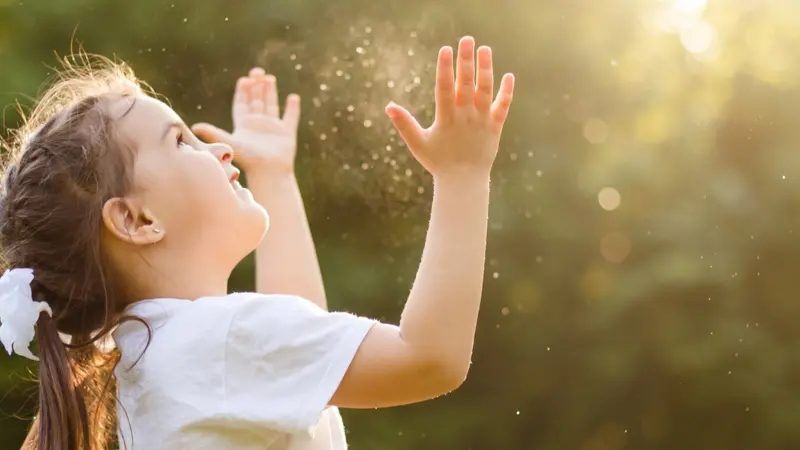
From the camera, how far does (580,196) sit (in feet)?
14.6

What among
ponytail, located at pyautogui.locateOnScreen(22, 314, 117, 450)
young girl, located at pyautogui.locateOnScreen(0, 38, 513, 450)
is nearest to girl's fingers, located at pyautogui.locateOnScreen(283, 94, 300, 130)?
young girl, located at pyautogui.locateOnScreen(0, 38, 513, 450)

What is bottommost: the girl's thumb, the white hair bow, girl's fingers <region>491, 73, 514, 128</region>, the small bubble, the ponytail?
the ponytail

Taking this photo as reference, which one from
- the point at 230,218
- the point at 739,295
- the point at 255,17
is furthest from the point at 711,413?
the point at 230,218

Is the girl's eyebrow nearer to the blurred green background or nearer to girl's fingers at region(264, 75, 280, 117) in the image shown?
girl's fingers at region(264, 75, 280, 117)

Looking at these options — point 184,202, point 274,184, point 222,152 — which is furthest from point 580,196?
point 184,202

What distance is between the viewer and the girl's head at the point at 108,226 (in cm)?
143

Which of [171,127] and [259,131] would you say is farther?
[259,131]

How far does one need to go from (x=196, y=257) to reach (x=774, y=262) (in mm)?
3772

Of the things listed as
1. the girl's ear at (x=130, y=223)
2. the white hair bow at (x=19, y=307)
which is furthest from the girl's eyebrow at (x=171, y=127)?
the white hair bow at (x=19, y=307)

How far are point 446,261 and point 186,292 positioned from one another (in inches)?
15.1

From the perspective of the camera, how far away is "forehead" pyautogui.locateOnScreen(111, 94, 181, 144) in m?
1.47

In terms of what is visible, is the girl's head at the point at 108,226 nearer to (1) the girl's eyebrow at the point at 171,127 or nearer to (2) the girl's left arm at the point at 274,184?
(1) the girl's eyebrow at the point at 171,127

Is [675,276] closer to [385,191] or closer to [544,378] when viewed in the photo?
[544,378]

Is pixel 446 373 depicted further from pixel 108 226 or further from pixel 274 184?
pixel 274 184
